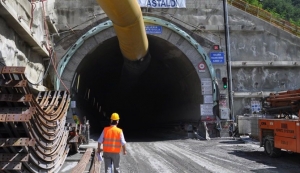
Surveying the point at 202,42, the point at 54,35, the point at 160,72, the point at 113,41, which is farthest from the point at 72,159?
the point at 160,72

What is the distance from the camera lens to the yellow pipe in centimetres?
1142

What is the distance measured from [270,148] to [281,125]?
4.03ft

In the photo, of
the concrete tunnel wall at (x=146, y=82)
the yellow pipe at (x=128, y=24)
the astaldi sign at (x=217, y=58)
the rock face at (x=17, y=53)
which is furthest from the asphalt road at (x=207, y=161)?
the astaldi sign at (x=217, y=58)

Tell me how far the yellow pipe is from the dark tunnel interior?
271 cm

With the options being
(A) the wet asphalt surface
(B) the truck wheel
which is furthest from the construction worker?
(B) the truck wheel

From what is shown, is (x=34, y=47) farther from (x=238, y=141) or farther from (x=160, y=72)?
(x=160, y=72)

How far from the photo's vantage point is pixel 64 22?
1983cm

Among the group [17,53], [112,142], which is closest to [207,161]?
[112,142]

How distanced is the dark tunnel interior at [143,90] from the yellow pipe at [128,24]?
2.71 metres

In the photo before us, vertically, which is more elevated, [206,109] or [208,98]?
[208,98]

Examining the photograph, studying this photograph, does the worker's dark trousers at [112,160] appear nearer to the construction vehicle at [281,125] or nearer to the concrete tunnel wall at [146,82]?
the construction vehicle at [281,125]

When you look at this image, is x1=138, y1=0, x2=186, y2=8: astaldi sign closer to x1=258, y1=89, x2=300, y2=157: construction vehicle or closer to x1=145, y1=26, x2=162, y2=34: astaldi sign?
x1=145, y1=26, x2=162, y2=34: astaldi sign

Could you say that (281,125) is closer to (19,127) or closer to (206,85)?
(206,85)

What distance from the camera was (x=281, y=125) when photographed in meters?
12.0
